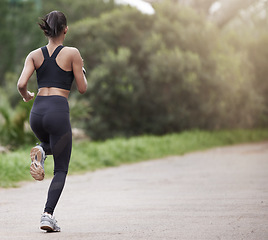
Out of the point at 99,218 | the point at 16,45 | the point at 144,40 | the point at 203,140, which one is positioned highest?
the point at 16,45

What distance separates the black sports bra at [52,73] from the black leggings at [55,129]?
0.41ft

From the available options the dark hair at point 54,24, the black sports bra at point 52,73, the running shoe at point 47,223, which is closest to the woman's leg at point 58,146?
the running shoe at point 47,223

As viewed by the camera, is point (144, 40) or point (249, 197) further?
point (144, 40)

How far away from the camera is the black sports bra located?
5.20m

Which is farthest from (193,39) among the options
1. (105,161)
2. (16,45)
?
(16,45)

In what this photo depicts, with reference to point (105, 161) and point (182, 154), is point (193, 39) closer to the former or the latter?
point (182, 154)

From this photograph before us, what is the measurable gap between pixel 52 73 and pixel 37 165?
2.71 ft

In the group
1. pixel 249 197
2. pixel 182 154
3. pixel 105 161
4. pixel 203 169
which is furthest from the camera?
pixel 182 154

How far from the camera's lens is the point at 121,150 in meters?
14.6

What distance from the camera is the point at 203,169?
11.7m

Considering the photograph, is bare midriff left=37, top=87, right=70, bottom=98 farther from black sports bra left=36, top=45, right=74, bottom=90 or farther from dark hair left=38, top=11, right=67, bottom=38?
dark hair left=38, top=11, right=67, bottom=38

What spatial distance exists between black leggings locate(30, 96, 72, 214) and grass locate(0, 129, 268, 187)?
412 cm

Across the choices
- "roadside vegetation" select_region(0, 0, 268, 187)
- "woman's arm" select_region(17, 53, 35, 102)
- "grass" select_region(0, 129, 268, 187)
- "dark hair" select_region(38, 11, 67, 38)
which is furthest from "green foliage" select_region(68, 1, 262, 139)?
"woman's arm" select_region(17, 53, 35, 102)

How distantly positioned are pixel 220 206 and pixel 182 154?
31.4 feet
